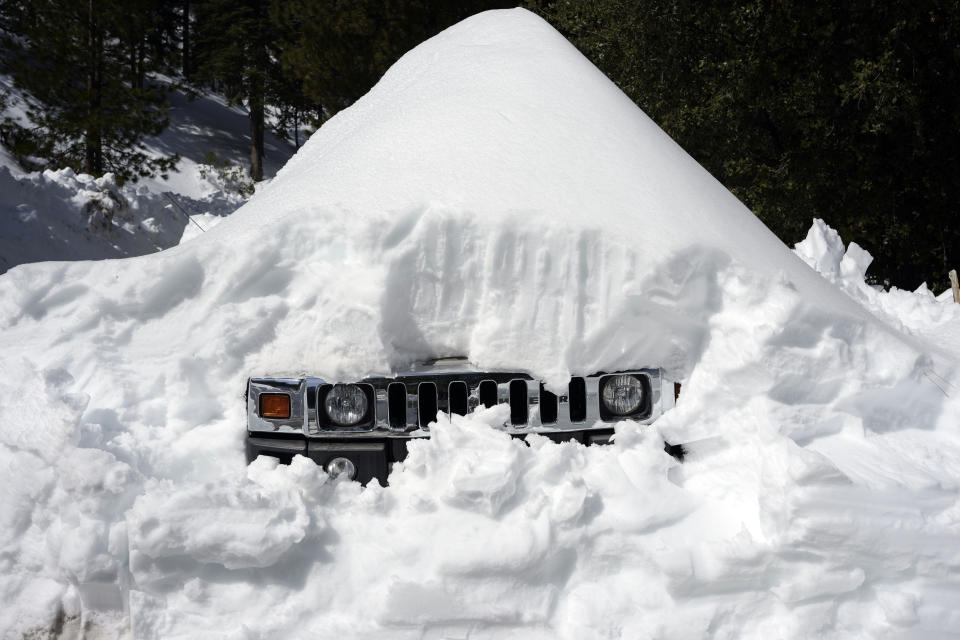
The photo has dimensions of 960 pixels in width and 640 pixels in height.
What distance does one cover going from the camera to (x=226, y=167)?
24.5 meters

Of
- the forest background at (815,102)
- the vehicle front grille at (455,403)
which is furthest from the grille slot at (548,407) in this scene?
the forest background at (815,102)

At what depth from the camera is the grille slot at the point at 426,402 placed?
2.46 metres

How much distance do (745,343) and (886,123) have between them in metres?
8.65

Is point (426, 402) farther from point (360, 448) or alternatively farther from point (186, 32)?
point (186, 32)

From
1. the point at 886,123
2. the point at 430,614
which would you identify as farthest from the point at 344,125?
the point at 886,123

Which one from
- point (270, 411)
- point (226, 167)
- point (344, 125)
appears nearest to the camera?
point (270, 411)

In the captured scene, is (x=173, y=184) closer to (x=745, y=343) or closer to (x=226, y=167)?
(x=226, y=167)

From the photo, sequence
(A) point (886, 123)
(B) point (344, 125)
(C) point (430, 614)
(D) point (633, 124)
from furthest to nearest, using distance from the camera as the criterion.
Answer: (A) point (886, 123) < (B) point (344, 125) < (D) point (633, 124) < (C) point (430, 614)

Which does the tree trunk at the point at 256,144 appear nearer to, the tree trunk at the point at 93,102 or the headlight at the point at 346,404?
the tree trunk at the point at 93,102

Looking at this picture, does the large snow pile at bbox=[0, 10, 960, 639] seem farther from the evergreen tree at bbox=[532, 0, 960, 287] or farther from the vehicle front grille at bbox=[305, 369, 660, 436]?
the evergreen tree at bbox=[532, 0, 960, 287]

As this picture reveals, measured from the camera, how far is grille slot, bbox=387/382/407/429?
2.46m

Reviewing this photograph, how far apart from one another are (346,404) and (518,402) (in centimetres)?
57

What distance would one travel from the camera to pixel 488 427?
7.76ft

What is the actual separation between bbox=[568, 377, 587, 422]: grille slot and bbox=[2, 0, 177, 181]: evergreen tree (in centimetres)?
1607
